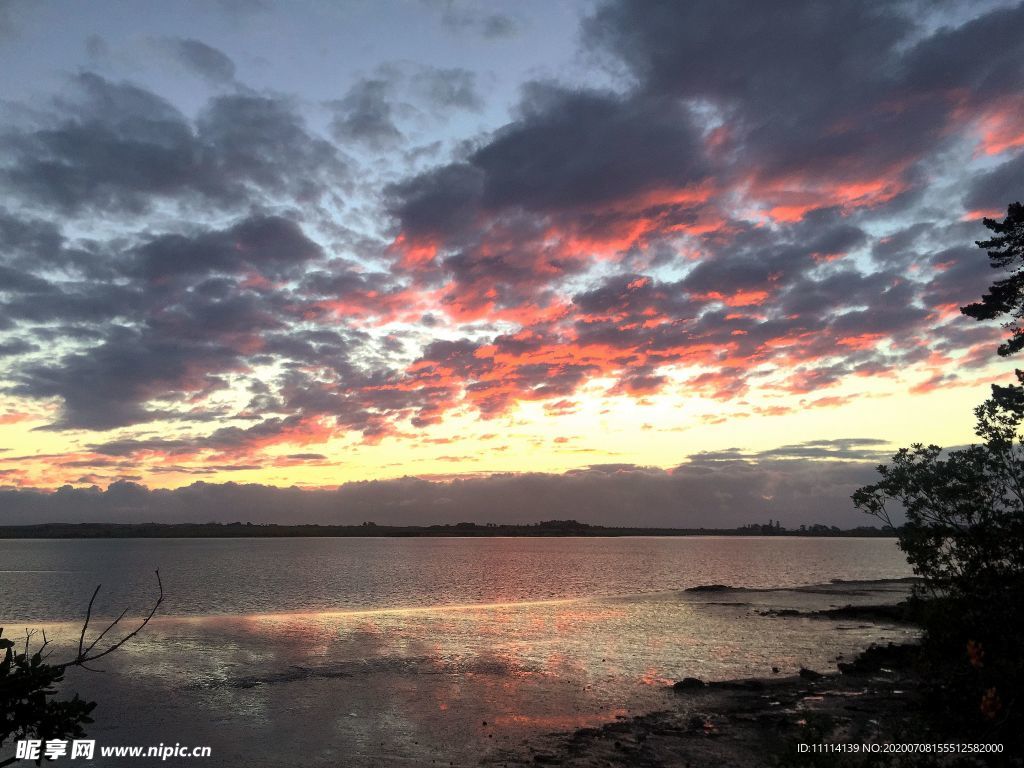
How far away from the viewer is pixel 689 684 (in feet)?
118

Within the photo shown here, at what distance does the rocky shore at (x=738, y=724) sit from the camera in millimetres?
24391

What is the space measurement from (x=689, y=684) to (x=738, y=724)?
7.74 metres

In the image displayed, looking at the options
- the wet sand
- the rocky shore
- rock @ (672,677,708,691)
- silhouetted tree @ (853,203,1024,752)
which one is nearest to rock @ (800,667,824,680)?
the rocky shore

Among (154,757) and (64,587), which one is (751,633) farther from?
(64,587)

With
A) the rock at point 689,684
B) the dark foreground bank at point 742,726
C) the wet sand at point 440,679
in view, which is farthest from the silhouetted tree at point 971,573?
the rock at point 689,684

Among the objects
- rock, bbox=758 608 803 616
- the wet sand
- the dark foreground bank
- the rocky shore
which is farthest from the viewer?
rock, bbox=758 608 803 616

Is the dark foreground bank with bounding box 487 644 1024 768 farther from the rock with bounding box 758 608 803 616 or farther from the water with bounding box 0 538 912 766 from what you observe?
the rock with bounding box 758 608 803 616

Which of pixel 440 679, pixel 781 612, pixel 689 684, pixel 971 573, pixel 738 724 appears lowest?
pixel 781 612

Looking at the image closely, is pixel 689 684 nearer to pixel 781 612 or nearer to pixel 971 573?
pixel 971 573

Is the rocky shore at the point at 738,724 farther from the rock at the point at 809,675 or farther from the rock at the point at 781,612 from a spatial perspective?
the rock at the point at 781,612

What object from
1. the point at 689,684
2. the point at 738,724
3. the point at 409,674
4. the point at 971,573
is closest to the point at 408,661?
the point at 409,674

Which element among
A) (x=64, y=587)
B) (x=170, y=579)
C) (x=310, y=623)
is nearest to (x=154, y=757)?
(x=310, y=623)

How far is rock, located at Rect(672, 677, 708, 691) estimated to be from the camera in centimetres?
3541

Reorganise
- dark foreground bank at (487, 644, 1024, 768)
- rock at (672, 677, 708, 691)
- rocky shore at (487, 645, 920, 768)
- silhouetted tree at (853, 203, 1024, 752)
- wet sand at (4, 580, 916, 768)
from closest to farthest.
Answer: silhouetted tree at (853, 203, 1024, 752), dark foreground bank at (487, 644, 1024, 768), rocky shore at (487, 645, 920, 768), wet sand at (4, 580, 916, 768), rock at (672, 677, 708, 691)
